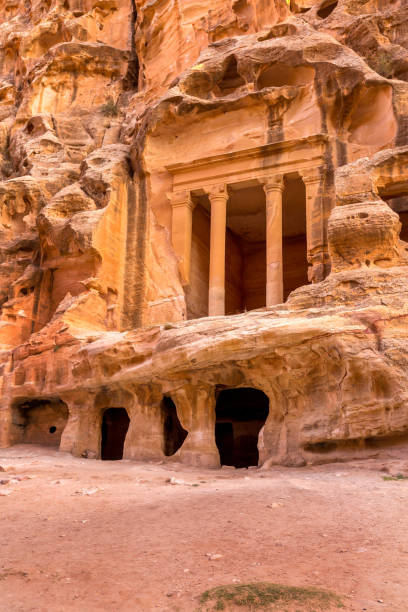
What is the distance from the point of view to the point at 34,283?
2056 cm

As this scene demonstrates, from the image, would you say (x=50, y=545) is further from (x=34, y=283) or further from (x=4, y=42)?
(x=4, y=42)

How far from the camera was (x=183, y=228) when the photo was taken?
19.6 meters

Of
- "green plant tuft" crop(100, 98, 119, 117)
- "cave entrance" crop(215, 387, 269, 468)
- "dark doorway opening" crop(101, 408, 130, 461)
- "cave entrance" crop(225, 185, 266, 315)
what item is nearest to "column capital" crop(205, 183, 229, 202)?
"cave entrance" crop(225, 185, 266, 315)

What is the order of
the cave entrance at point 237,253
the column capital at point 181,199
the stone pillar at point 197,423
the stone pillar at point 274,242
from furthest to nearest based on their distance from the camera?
the cave entrance at point 237,253
the column capital at point 181,199
the stone pillar at point 274,242
the stone pillar at point 197,423

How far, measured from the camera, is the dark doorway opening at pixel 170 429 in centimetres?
1370

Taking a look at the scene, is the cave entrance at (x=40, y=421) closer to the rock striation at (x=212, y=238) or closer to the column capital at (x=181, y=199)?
the rock striation at (x=212, y=238)

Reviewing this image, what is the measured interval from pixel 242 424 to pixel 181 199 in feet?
26.7

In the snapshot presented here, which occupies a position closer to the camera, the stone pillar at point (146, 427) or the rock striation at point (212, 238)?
the rock striation at point (212, 238)

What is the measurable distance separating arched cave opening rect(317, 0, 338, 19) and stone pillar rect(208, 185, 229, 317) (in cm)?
1054

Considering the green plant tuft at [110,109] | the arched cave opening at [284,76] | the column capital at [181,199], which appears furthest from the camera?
the green plant tuft at [110,109]

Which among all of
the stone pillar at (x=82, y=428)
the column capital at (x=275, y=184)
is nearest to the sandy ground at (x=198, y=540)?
the stone pillar at (x=82, y=428)

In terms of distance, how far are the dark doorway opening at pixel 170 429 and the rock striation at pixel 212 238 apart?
134 millimetres

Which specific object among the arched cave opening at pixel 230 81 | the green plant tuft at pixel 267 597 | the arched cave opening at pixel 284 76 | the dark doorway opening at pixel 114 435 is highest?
the arched cave opening at pixel 230 81

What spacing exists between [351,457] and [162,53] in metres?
22.6
